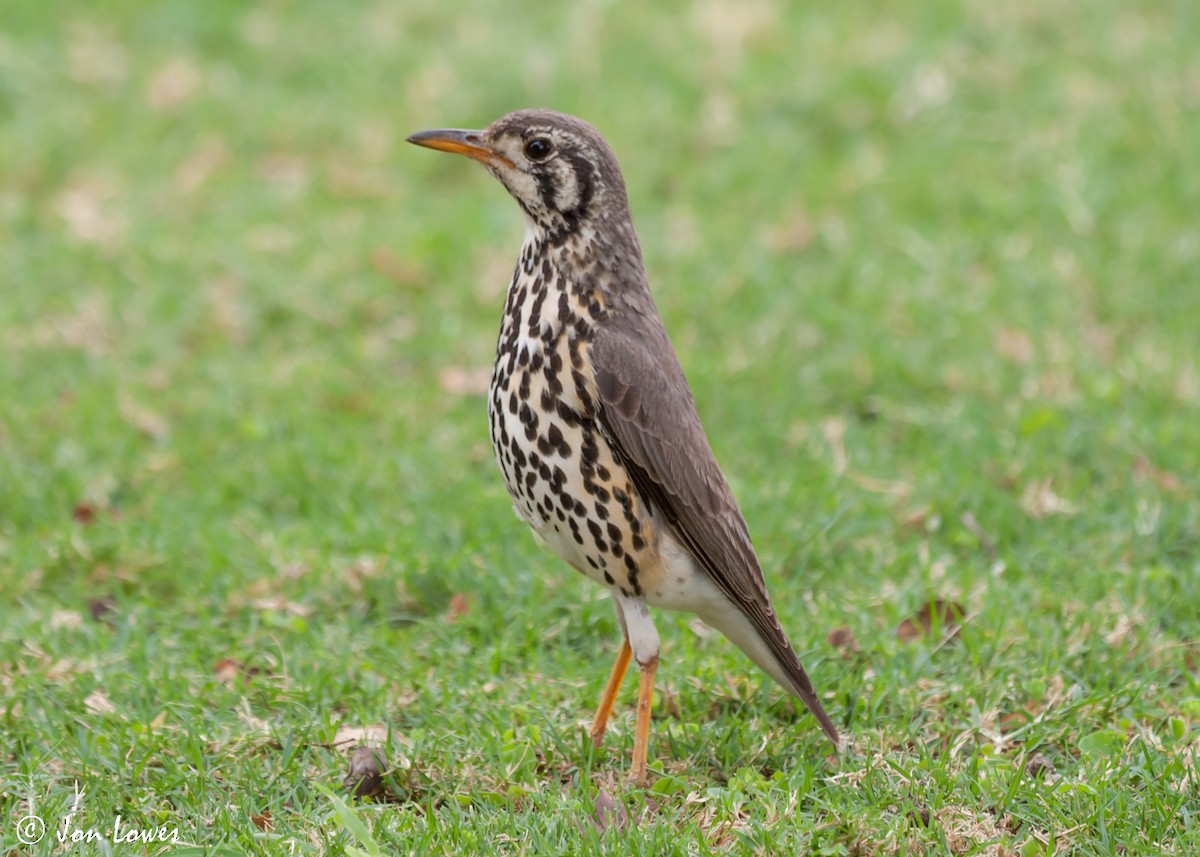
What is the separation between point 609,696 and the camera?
505cm

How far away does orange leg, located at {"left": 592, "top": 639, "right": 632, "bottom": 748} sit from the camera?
4.99 m

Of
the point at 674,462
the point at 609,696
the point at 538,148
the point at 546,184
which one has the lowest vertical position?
the point at 609,696

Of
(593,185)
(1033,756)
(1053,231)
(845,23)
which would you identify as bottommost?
(1033,756)

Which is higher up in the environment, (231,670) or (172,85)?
(172,85)

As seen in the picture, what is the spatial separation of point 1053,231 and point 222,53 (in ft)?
19.9

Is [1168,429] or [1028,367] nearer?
[1168,429]

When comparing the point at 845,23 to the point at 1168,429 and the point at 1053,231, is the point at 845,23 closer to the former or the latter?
the point at 1053,231

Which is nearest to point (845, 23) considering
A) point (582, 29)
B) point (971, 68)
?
point (971, 68)

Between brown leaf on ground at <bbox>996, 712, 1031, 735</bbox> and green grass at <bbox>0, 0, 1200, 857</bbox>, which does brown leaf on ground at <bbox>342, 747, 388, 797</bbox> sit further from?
brown leaf on ground at <bbox>996, 712, 1031, 735</bbox>

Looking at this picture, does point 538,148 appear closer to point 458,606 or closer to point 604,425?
point 604,425

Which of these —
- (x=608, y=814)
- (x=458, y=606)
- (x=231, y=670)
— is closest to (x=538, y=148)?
(x=458, y=606)

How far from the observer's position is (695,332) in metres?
8.38

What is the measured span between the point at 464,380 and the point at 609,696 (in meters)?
3.23

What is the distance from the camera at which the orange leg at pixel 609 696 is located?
4988mm
